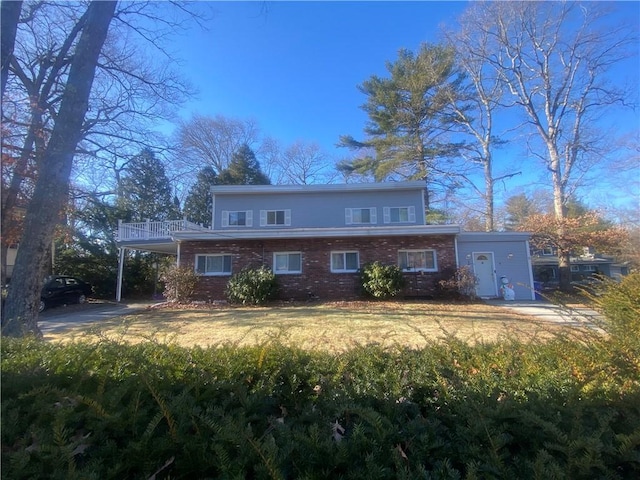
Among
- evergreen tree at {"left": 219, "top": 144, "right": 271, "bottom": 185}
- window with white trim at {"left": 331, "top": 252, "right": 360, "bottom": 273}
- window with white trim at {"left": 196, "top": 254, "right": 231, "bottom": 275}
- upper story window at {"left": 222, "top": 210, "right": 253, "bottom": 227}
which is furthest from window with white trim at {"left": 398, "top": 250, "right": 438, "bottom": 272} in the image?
evergreen tree at {"left": 219, "top": 144, "right": 271, "bottom": 185}

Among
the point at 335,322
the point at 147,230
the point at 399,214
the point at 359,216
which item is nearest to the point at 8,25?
the point at 335,322

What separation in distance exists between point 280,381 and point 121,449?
3.57 feet

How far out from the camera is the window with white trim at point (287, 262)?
1579 cm

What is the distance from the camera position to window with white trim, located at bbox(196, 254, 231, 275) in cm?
1598

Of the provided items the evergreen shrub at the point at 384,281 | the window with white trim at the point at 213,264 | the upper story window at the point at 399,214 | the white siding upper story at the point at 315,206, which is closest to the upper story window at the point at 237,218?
the white siding upper story at the point at 315,206

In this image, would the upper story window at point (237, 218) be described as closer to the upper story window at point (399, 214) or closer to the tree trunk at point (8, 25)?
the upper story window at point (399, 214)

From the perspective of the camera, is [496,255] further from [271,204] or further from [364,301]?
[271,204]

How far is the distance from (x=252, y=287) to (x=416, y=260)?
25.0ft

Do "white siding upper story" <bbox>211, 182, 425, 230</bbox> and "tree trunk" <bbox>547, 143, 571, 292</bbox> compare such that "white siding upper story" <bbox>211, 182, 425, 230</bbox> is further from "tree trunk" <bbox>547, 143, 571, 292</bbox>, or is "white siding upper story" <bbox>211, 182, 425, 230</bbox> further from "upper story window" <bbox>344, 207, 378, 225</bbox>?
"tree trunk" <bbox>547, 143, 571, 292</bbox>

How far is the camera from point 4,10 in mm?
5570

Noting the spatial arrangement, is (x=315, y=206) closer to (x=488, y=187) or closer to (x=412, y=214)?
(x=412, y=214)

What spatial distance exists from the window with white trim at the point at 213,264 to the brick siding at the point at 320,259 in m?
0.26

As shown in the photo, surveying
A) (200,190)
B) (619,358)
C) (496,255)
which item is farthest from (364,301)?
(200,190)

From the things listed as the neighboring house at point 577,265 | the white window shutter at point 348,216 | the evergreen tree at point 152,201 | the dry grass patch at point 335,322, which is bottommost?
the dry grass patch at point 335,322
